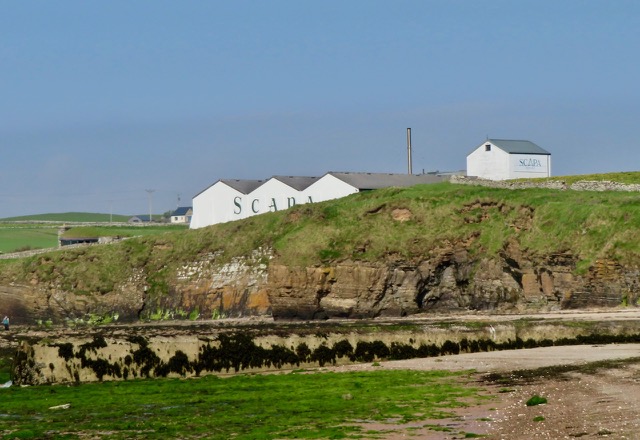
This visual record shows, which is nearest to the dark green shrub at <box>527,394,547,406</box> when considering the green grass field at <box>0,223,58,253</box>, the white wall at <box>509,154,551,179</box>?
the white wall at <box>509,154,551,179</box>

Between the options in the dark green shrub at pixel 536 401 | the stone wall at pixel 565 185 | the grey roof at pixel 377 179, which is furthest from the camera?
the grey roof at pixel 377 179

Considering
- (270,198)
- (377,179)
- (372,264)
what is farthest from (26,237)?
(372,264)

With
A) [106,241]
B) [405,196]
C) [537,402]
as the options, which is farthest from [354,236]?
[537,402]

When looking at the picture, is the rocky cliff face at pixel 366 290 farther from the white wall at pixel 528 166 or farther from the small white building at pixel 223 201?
the white wall at pixel 528 166

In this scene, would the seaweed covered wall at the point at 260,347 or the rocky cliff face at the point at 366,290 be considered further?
the rocky cliff face at the point at 366,290

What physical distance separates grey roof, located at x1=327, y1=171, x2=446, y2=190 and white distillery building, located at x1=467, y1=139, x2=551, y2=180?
49.9 feet

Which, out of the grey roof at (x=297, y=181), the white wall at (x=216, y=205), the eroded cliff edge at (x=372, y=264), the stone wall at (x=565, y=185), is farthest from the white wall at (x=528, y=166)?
the eroded cliff edge at (x=372, y=264)

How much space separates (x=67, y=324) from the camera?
310 ft

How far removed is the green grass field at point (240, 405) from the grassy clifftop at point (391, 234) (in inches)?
1381

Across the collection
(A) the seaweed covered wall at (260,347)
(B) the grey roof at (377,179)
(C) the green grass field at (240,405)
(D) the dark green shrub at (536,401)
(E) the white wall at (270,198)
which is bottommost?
(C) the green grass field at (240,405)

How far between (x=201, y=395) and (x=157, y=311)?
2239 inches

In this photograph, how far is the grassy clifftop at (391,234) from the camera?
75188 millimetres

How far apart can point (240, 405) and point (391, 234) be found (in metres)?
51.0

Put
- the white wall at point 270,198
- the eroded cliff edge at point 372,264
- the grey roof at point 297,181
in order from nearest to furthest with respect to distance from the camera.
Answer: the eroded cliff edge at point 372,264, the white wall at point 270,198, the grey roof at point 297,181
